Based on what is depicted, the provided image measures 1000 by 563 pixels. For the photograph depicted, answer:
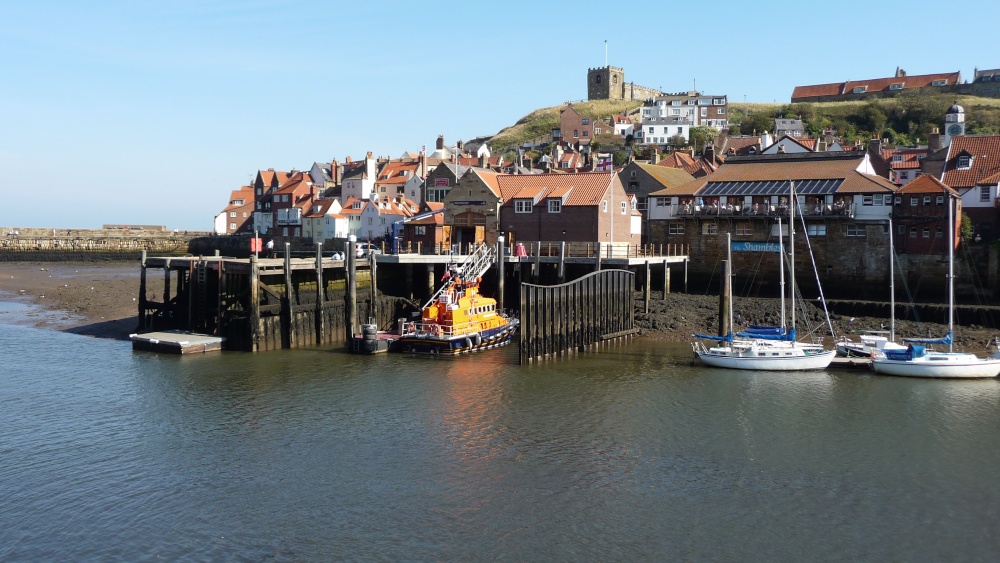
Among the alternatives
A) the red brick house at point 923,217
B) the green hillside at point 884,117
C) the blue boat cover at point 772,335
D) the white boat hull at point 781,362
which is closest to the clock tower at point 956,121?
the green hillside at point 884,117

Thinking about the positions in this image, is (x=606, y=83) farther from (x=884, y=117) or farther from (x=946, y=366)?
(x=946, y=366)

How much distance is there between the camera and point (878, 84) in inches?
5492

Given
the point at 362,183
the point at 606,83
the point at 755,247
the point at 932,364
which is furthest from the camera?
the point at 606,83

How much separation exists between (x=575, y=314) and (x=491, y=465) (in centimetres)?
1763

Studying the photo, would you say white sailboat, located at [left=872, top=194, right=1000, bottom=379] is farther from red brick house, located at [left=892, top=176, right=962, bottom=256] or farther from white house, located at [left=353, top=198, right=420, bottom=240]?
white house, located at [left=353, top=198, right=420, bottom=240]

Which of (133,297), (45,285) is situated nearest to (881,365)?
(133,297)

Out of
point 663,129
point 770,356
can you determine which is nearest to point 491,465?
point 770,356

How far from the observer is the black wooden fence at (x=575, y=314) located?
35.8m

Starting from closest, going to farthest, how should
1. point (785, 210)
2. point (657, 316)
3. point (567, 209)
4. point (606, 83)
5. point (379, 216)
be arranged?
1. point (657, 316)
2. point (785, 210)
3. point (567, 209)
4. point (379, 216)
5. point (606, 83)

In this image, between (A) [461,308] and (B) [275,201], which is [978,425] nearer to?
(A) [461,308]

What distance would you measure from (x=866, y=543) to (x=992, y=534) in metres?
3.04

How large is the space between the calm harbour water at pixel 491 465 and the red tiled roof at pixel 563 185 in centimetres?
2168

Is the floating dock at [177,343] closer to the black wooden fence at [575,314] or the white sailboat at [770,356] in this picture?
the black wooden fence at [575,314]

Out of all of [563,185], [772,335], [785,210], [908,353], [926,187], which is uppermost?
[563,185]
